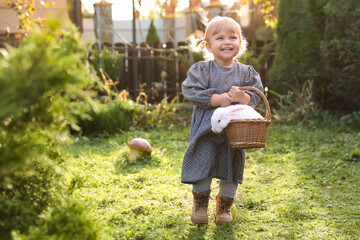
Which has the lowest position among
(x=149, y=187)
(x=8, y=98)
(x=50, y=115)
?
(x=149, y=187)

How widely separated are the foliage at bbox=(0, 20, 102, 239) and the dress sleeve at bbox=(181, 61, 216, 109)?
1.09 metres

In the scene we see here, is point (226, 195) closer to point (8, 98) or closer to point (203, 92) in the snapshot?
point (203, 92)

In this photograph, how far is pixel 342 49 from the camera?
6.36m

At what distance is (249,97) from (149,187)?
1.33 meters

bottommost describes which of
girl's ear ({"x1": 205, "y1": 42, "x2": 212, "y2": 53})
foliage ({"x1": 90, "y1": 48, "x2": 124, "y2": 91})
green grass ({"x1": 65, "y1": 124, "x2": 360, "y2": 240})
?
green grass ({"x1": 65, "y1": 124, "x2": 360, "y2": 240})

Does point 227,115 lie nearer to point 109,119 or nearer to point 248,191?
point 248,191

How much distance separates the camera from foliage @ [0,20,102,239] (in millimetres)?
1337

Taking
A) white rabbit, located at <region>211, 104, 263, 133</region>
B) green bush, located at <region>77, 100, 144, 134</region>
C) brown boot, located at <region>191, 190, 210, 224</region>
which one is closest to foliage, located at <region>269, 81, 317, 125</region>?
green bush, located at <region>77, 100, 144, 134</region>

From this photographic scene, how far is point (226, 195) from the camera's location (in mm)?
2773

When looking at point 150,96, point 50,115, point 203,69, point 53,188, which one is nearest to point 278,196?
point 203,69

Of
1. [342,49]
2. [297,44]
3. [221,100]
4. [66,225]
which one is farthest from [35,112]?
[297,44]

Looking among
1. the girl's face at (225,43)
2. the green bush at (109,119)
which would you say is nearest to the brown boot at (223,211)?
the girl's face at (225,43)

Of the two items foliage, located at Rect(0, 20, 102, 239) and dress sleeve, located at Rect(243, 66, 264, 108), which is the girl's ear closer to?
dress sleeve, located at Rect(243, 66, 264, 108)

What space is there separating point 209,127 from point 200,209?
0.55 m
